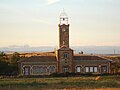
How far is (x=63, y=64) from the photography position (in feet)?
206

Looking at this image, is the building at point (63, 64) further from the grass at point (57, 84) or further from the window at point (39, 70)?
the grass at point (57, 84)

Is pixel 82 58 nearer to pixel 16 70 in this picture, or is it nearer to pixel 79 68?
pixel 79 68

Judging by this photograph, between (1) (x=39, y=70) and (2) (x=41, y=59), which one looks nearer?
(1) (x=39, y=70)

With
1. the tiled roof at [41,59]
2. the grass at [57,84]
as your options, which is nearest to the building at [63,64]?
the tiled roof at [41,59]

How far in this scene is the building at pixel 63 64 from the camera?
61656 millimetres

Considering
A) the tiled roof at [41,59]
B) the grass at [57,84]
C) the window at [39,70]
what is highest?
the tiled roof at [41,59]

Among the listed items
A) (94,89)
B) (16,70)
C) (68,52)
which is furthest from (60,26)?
(94,89)

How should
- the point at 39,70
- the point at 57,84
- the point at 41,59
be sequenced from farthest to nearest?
the point at 41,59, the point at 39,70, the point at 57,84

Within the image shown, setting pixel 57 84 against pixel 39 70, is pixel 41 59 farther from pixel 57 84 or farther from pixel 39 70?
pixel 57 84

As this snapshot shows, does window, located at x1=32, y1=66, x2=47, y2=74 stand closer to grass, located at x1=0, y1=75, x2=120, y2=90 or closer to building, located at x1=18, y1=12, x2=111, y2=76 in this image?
building, located at x1=18, y1=12, x2=111, y2=76

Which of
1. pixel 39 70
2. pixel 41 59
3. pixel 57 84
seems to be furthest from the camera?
pixel 41 59

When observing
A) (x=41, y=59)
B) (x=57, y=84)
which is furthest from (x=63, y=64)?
(x=57, y=84)

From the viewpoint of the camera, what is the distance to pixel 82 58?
207 feet

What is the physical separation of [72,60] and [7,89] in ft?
104
